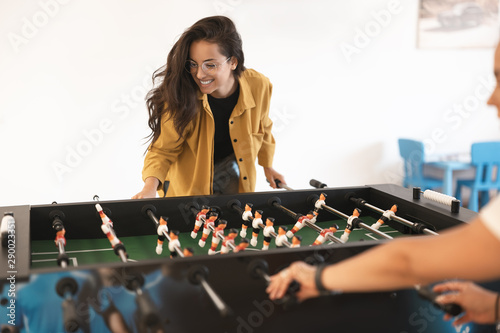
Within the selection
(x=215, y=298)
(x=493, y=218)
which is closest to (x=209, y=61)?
(x=215, y=298)

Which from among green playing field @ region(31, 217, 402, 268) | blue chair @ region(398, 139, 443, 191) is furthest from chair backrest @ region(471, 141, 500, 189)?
green playing field @ region(31, 217, 402, 268)

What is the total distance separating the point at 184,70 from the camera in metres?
2.51

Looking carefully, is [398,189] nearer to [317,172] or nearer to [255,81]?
[255,81]

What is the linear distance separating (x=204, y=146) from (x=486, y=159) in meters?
3.33

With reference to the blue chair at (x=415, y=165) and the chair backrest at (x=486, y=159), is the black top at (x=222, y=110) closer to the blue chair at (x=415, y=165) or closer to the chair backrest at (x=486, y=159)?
the blue chair at (x=415, y=165)

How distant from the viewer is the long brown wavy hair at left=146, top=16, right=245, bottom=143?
2458 mm

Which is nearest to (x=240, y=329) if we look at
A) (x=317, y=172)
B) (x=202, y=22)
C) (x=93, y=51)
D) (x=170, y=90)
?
(x=170, y=90)

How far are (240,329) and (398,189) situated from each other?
1252mm

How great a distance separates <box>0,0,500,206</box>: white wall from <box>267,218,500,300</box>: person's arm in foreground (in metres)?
3.50

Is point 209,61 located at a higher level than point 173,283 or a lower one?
higher

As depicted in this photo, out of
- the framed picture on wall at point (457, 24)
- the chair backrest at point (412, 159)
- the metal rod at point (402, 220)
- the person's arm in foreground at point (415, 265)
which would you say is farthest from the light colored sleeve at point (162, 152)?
the framed picture on wall at point (457, 24)

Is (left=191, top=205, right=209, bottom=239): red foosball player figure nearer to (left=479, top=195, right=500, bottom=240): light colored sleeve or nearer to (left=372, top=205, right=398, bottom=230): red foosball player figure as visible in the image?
(left=372, top=205, right=398, bottom=230): red foosball player figure

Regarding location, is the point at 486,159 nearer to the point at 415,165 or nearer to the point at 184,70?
the point at 415,165

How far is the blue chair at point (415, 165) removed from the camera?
5102 mm
